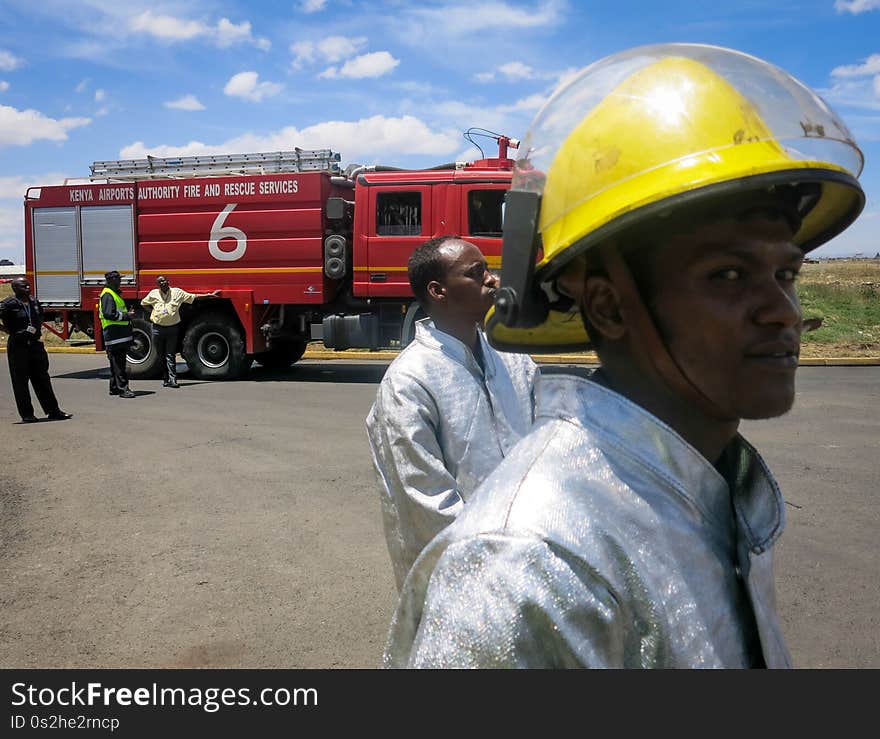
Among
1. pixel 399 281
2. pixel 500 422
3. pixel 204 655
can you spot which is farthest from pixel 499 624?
pixel 399 281

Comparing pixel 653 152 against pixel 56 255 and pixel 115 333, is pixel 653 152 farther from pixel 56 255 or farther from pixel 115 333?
pixel 56 255

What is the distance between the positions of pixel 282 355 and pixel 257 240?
2.32m

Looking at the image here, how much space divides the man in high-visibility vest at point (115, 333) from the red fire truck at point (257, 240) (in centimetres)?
183

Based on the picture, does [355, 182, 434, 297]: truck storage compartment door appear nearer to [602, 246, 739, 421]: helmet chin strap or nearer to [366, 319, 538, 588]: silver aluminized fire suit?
[366, 319, 538, 588]: silver aluminized fire suit

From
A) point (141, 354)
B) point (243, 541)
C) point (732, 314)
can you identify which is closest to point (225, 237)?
point (141, 354)

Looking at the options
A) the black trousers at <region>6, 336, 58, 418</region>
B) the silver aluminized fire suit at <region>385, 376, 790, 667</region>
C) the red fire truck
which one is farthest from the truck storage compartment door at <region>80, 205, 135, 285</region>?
the silver aluminized fire suit at <region>385, 376, 790, 667</region>

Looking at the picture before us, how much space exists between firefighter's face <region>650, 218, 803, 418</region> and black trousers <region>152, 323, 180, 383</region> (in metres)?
12.0

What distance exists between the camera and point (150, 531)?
5219 mm

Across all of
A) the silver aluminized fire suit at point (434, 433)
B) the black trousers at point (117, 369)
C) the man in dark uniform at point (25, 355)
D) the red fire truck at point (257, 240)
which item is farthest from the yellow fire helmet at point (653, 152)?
the black trousers at point (117, 369)

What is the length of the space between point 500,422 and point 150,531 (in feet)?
11.0

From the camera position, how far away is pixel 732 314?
1.06 meters

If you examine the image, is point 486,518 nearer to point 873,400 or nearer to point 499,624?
point 499,624

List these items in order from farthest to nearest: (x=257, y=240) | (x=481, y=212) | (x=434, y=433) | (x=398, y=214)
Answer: (x=257, y=240), (x=398, y=214), (x=481, y=212), (x=434, y=433)
